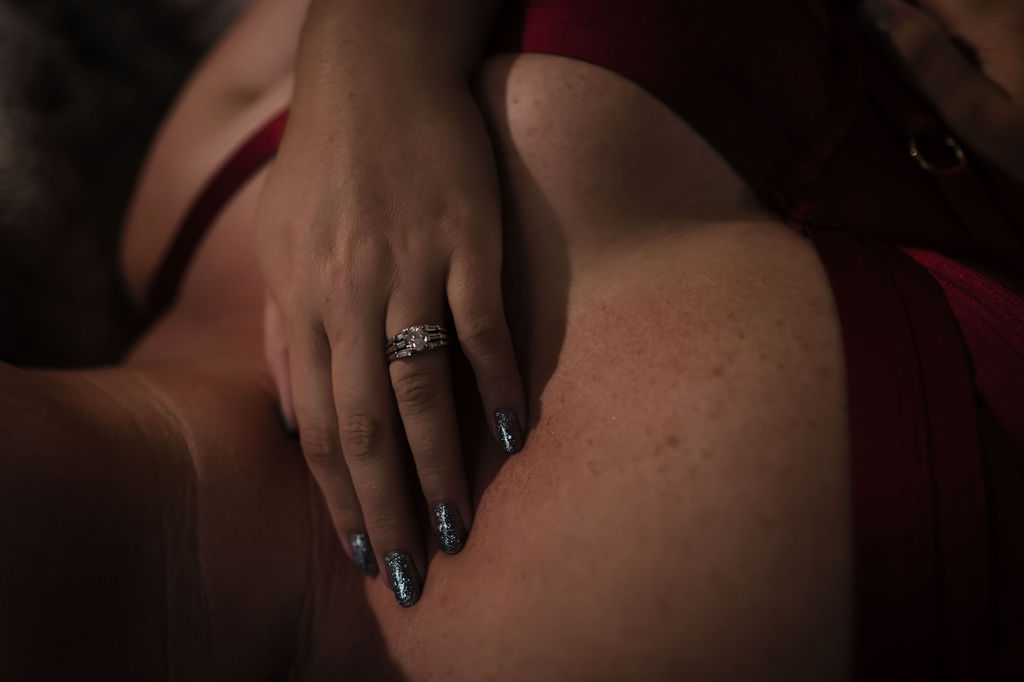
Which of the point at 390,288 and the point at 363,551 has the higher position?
the point at 390,288

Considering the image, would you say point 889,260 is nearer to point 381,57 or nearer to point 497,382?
point 497,382

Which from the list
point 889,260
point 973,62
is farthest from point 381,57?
point 973,62

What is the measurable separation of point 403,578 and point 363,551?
0.05 m

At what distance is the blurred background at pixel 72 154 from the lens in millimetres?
949

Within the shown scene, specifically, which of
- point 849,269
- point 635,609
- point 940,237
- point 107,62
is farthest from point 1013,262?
point 107,62

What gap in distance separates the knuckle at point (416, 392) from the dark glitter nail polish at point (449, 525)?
0.07 m

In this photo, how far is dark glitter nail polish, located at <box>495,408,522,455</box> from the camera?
52 cm

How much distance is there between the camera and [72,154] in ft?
3.29

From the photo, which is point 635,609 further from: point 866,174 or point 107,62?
point 107,62

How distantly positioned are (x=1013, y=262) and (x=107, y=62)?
43.4 inches

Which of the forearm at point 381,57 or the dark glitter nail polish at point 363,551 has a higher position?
the forearm at point 381,57

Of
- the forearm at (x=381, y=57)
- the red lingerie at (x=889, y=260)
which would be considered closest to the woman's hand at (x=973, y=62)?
the red lingerie at (x=889, y=260)

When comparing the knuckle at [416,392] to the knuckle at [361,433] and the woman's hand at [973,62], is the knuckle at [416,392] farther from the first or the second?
the woman's hand at [973,62]

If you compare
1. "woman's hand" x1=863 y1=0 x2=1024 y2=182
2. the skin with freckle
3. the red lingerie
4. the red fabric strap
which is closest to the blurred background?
the red fabric strap
